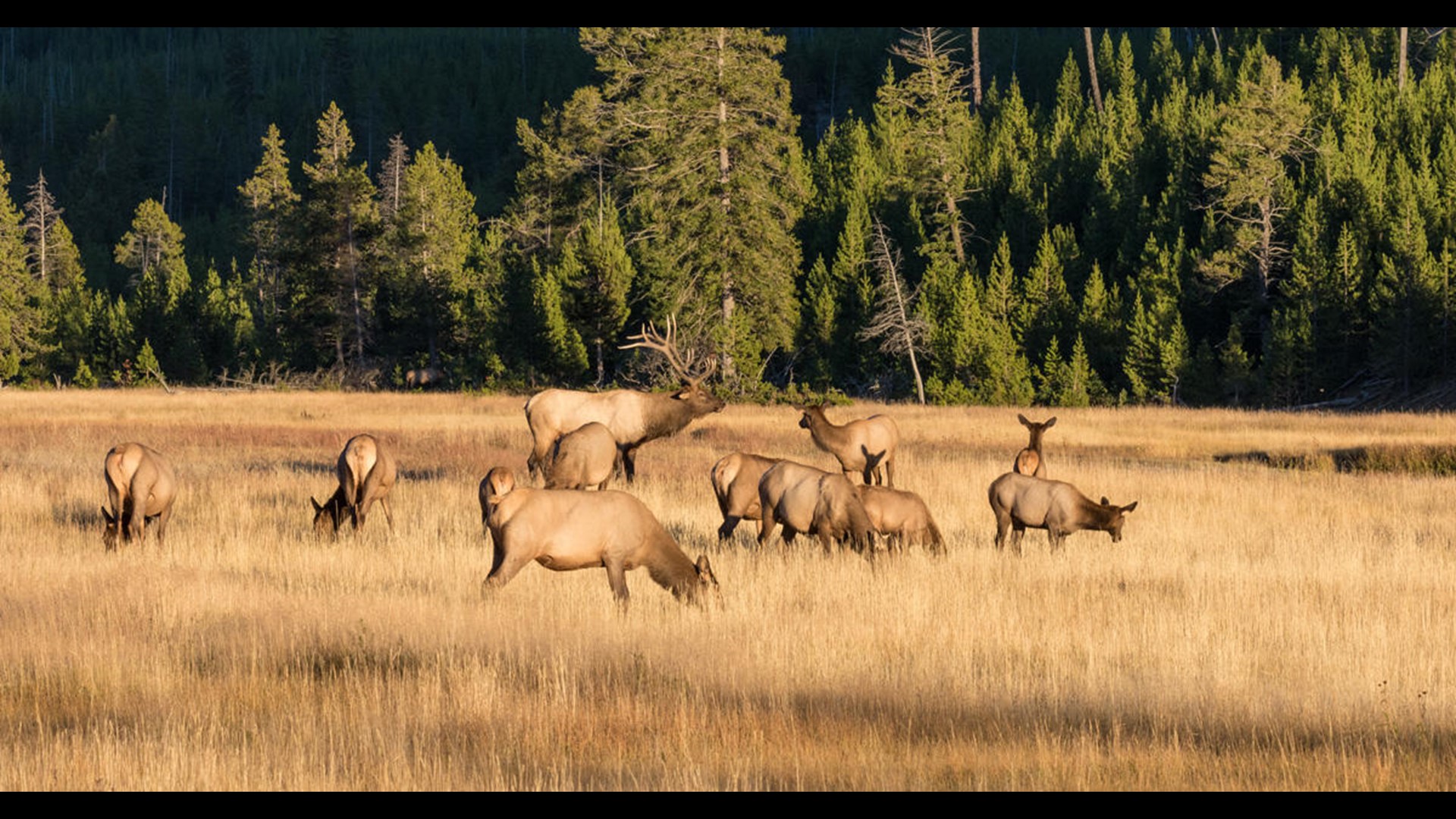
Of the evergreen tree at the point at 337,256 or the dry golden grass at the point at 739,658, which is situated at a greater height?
the evergreen tree at the point at 337,256

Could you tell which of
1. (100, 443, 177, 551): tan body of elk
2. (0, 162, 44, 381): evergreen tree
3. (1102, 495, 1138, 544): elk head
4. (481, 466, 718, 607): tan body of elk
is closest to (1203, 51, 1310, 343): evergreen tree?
(1102, 495, 1138, 544): elk head

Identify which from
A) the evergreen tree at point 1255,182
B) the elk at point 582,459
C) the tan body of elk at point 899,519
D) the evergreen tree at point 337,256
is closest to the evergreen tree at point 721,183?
the evergreen tree at point 1255,182

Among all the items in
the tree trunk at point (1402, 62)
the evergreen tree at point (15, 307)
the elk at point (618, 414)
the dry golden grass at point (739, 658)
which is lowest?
the dry golden grass at point (739, 658)

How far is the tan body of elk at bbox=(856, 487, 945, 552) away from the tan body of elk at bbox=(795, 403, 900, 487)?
19.1 feet

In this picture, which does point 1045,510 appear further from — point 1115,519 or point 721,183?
point 721,183

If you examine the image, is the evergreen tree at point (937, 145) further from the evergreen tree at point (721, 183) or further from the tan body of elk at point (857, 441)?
the tan body of elk at point (857, 441)

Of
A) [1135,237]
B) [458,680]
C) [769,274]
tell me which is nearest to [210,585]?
[458,680]

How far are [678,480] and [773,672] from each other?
13.0 metres

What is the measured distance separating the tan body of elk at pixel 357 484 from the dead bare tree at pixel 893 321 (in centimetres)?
3231

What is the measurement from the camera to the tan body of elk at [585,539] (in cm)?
1137

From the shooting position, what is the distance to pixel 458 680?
9242 mm

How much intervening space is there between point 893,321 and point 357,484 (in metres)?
37.0

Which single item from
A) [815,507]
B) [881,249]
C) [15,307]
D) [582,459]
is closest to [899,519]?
[815,507]

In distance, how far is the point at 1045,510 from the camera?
1550 centimetres
